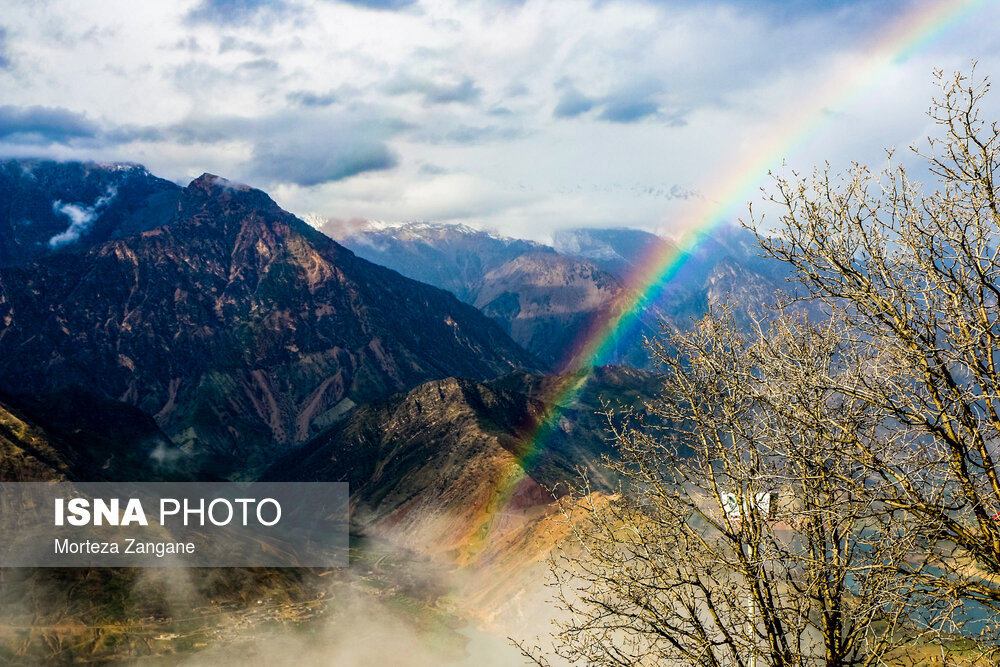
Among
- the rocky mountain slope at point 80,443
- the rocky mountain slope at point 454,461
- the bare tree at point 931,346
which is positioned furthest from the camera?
the rocky mountain slope at point 454,461

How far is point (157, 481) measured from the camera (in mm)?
142625

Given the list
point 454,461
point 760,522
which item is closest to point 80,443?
point 454,461

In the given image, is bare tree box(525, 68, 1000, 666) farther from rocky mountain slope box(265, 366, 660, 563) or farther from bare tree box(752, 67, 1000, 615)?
rocky mountain slope box(265, 366, 660, 563)

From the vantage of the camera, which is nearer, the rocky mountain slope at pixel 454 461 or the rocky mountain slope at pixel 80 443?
→ the rocky mountain slope at pixel 80 443

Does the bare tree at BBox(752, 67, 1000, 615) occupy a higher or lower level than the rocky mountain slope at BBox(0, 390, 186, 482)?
lower

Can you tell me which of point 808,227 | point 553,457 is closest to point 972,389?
point 808,227

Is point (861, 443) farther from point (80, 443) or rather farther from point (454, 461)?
point (80, 443)

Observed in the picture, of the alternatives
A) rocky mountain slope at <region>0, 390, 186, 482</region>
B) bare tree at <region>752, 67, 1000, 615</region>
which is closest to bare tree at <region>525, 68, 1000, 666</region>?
bare tree at <region>752, 67, 1000, 615</region>

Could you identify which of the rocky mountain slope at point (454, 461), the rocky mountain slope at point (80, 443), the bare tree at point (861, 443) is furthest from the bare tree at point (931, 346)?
the rocky mountain slope at point (80, 443)

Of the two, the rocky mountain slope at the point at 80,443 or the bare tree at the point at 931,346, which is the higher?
the rocky mountain slope at the point at 80,443

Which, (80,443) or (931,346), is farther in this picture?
(80,443)

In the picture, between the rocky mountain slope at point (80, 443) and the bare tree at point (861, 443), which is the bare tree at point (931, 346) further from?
the rocky mountain slope at point (80, 443)

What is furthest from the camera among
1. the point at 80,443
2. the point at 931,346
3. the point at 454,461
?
the point at 454,461

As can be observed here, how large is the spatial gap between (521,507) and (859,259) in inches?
3990
